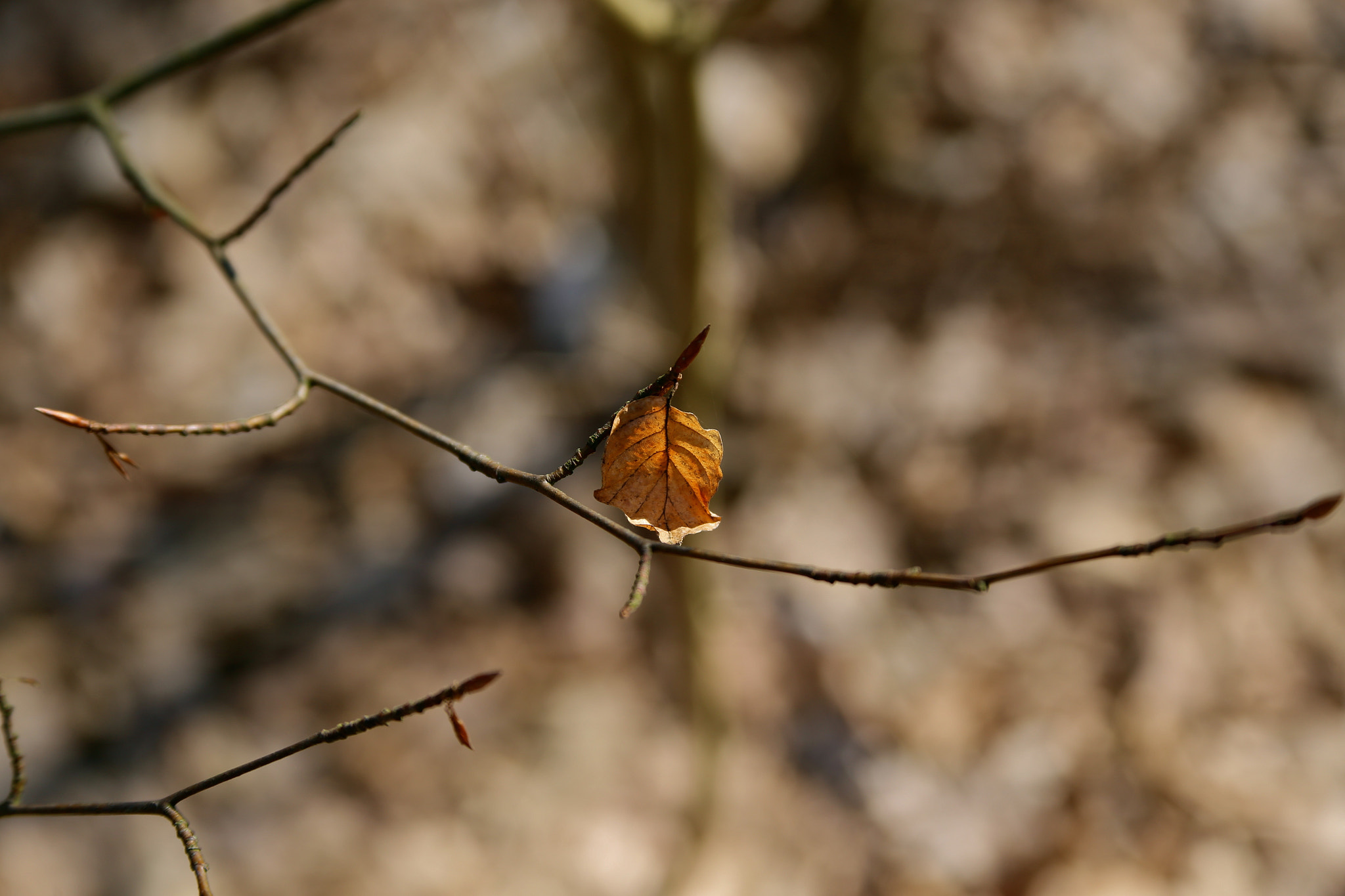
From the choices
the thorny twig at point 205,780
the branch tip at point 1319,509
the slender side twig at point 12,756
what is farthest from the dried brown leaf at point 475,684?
A: the branch tip at point 1319,509

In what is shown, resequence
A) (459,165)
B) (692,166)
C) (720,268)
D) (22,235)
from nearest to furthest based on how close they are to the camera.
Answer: (692,166) → (720,268) → (22,235) → (459,165)

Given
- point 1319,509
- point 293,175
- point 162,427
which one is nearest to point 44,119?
point 293,175

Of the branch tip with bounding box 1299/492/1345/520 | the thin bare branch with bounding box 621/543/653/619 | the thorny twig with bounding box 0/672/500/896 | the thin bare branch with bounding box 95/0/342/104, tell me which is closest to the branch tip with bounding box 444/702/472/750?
the thorny twig with bounding box 0/672/500/896

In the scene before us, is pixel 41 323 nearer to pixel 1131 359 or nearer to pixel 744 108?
pixel 744 108

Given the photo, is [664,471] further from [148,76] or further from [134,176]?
[148,76]

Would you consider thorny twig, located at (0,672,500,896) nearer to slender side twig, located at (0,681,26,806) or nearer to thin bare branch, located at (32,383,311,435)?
slender side twig, located at (0,681,26,806)

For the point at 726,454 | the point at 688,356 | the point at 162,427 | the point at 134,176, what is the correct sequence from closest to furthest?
the point at 688,356 < the point at 162,427 < the point at 134,176 < the point at 726,454

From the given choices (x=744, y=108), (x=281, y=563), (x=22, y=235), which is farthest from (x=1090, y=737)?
(x=22, y=235)
